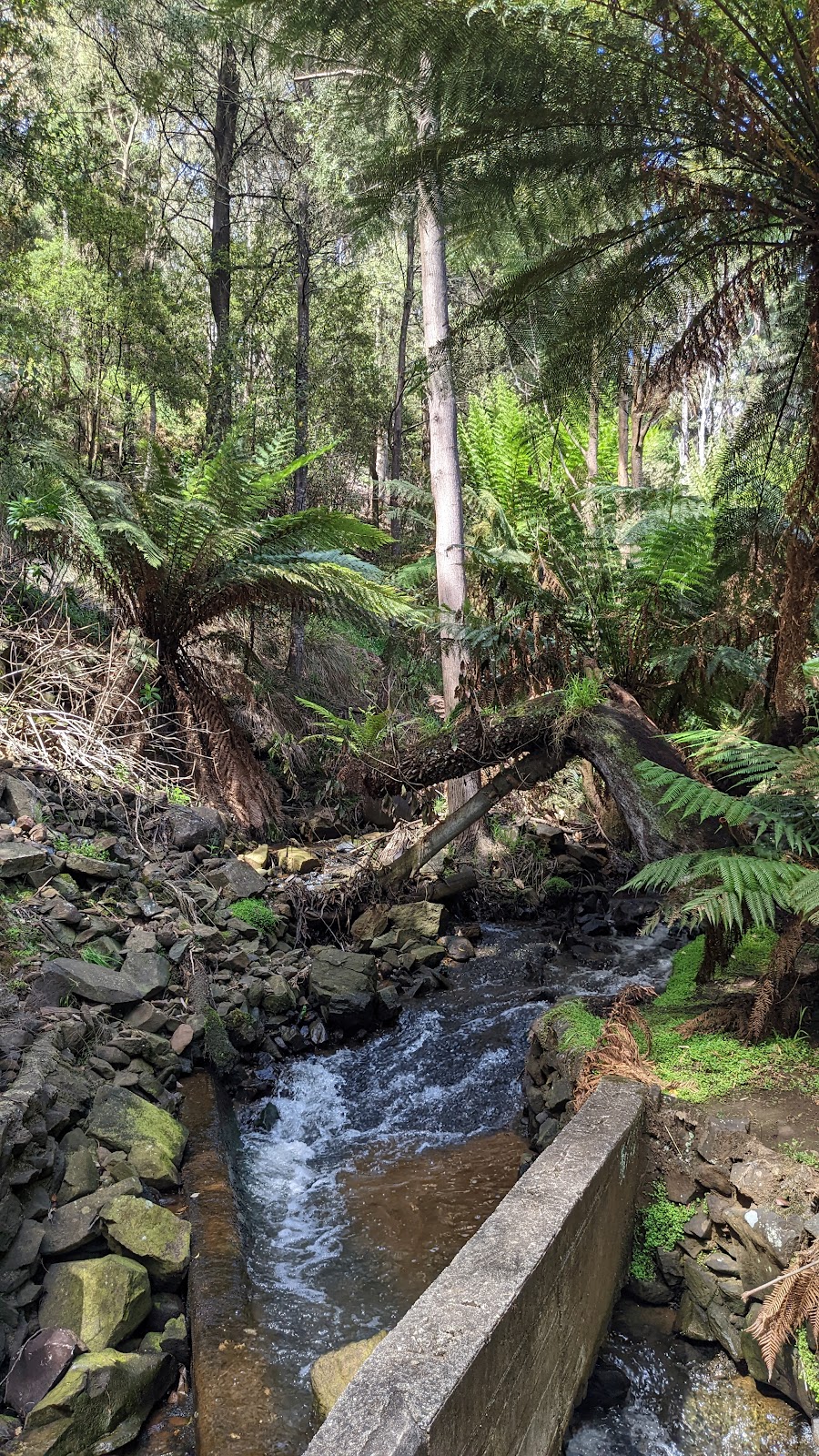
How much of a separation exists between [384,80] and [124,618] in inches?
193

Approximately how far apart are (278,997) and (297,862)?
178cm

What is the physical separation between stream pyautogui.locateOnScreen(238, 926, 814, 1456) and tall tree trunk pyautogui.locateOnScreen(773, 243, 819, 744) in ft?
7.34

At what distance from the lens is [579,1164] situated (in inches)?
104

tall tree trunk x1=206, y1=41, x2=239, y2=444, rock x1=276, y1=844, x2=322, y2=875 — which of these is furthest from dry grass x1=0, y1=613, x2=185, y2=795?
tall tree trunk x1=206, y1=41, x2=239, y2=444

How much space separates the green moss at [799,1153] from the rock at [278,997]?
9.97ft

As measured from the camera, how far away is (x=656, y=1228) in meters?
2.99

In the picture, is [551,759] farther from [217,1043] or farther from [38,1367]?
[38,1367]

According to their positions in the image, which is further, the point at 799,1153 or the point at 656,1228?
the point at 656,1228

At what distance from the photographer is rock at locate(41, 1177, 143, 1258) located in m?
2.79

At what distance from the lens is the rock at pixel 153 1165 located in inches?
131

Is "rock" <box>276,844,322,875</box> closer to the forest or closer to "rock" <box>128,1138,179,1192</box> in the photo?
the forest

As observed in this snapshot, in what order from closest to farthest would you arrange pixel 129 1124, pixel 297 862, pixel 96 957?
pixel 129 1124
pixel 96 957
pixel 297 862

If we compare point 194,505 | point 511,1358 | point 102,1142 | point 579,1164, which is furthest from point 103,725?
point 511,1358

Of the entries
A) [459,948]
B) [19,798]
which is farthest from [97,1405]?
[459,948]
